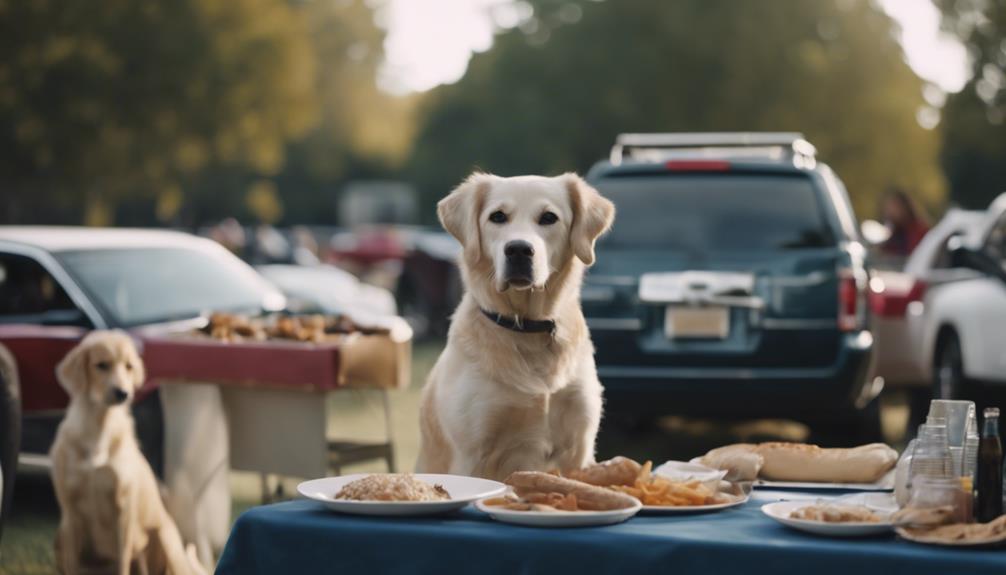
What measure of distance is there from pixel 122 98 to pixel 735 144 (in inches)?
861

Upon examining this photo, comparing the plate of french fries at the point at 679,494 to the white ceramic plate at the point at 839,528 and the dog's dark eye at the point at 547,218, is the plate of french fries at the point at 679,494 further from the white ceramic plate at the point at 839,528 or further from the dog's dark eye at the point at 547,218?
the dog's dark eye at the point at 547,218

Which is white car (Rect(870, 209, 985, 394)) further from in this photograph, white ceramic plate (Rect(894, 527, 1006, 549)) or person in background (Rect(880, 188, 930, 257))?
white ceramic plate (Rect(894, 527, 1006, 549))

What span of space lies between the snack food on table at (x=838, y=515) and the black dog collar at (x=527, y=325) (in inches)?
65.4

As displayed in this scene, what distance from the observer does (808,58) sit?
43.1m

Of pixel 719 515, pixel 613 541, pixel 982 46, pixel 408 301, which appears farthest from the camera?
pixel 982 46

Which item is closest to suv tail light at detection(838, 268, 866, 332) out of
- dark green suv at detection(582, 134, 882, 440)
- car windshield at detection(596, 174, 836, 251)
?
dark green suv at detection(582, 134, 882, 440)

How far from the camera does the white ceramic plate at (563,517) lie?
295 centimetres

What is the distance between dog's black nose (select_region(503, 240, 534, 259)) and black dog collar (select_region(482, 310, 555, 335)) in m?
0.23

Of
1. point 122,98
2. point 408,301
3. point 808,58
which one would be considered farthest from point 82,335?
point 808,58

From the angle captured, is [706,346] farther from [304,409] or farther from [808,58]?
[808,58]

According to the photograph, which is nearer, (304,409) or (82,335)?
(304,409)

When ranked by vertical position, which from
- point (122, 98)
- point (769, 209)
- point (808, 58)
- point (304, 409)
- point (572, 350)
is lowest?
point (304, 409)

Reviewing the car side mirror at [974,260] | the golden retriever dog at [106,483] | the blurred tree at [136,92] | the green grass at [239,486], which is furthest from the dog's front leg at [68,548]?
the blurred tree at [136,92]

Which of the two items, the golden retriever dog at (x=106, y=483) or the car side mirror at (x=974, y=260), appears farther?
the car side mirror at (x=974, y=260)
